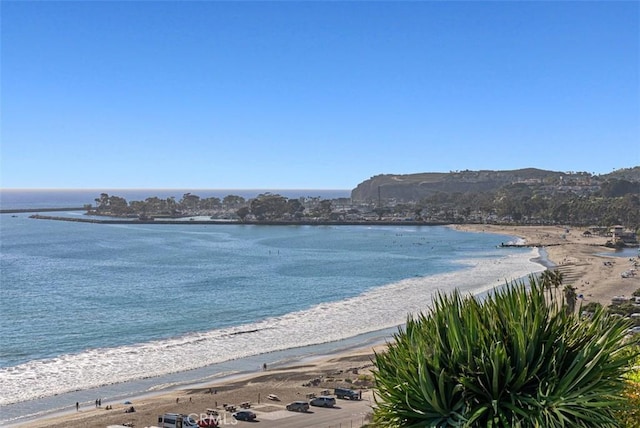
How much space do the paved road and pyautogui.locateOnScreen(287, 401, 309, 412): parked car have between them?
203 millimetres

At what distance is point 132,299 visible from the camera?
180 feet

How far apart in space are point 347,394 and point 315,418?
3465 millimetres

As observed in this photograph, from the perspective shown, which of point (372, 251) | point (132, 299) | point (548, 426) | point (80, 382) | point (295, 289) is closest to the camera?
point (548, 426)

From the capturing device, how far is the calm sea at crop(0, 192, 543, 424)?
33.4 metres

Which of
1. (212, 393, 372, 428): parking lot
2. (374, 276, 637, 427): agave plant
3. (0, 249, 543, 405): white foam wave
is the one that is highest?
(374, 276, 637, 427): agave plant

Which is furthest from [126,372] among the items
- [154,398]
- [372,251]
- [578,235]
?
[578,235]

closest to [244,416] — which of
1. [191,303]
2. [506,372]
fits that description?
[506,372]

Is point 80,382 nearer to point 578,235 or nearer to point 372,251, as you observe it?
point 372,251

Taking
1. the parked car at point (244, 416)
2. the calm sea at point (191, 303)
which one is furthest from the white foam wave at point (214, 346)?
the parked car at point (244, 416)

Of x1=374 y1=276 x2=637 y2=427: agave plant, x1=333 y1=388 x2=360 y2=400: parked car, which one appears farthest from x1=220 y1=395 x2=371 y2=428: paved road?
x1=374 y1=276 x2=637 y2=427: agave plant

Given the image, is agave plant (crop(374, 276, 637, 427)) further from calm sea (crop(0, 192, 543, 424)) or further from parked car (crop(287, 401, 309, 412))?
calm sea (crop(0, 192, 543, 424))

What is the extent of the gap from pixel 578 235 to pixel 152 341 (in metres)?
102

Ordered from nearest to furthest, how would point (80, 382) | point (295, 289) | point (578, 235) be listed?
point (80, 382), point (295, 289), point (578, 235)

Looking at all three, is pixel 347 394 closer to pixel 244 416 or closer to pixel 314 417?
pixel 314 417
